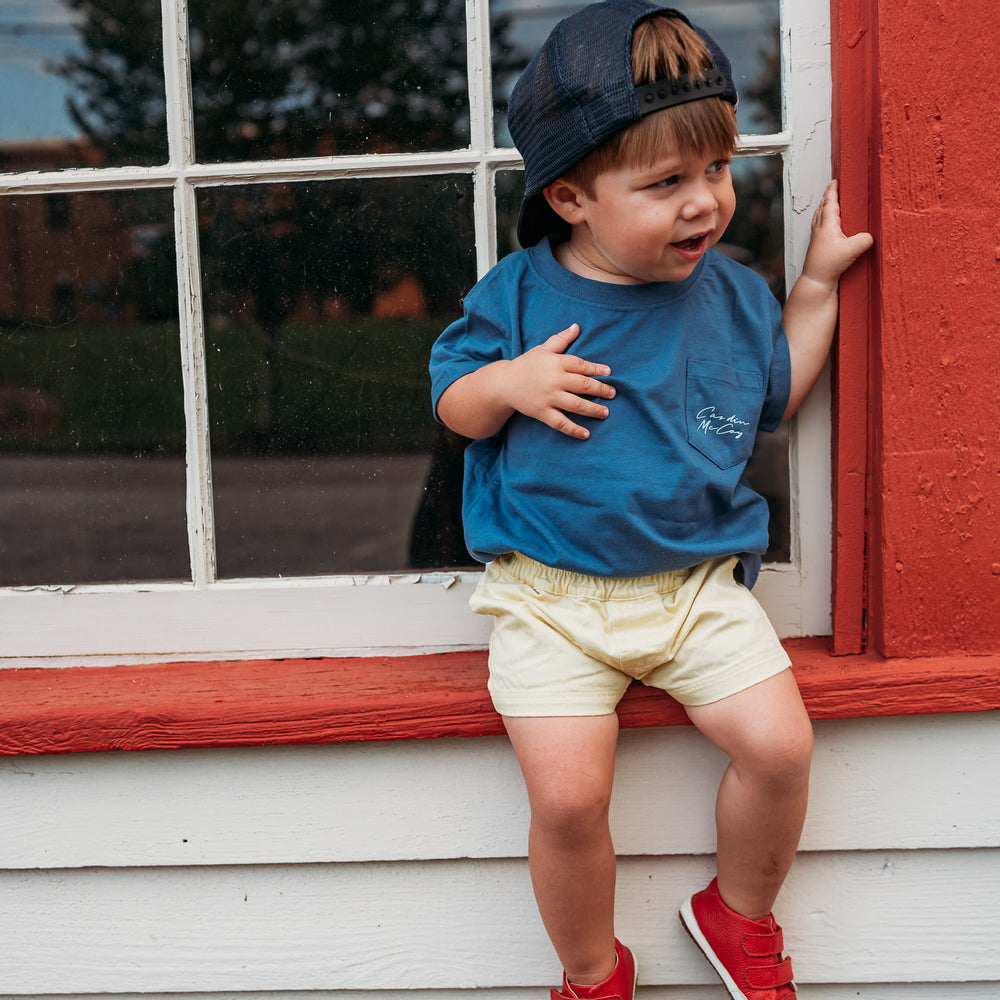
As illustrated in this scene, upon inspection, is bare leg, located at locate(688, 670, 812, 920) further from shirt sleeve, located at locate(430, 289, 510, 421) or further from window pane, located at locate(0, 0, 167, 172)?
window pane, located at locate(0, 0, 167, 172)

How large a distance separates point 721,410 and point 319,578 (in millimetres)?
614

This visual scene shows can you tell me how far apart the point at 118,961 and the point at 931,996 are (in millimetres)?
1099

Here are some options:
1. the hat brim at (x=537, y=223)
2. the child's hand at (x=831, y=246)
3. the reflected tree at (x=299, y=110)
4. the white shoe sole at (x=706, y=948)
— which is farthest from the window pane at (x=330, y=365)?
the white shoe sole at (x=706, y=948)

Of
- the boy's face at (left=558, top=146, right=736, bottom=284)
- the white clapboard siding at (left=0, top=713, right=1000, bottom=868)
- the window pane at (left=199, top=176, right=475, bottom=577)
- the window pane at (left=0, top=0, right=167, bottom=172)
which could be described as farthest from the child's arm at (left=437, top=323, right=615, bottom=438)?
the window pane at (left=0, top=0, right=167, bottom=172)

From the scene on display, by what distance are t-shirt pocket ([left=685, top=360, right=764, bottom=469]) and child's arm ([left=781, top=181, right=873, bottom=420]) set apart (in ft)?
0.27

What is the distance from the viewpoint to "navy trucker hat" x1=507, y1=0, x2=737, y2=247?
108cm

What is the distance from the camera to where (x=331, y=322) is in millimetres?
1423

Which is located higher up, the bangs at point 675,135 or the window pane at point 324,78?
the window pane at point 324,78

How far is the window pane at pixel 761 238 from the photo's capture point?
1.36 meters

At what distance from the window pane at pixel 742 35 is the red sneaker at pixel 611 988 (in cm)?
109

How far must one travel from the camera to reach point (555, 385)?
116 cm

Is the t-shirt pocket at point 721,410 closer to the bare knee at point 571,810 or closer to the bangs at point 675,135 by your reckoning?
the bangs at point 675,135

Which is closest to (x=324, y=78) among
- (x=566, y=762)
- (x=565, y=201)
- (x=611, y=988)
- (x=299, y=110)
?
(x=299, y=110)

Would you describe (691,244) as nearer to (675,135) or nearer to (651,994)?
(675,135)
